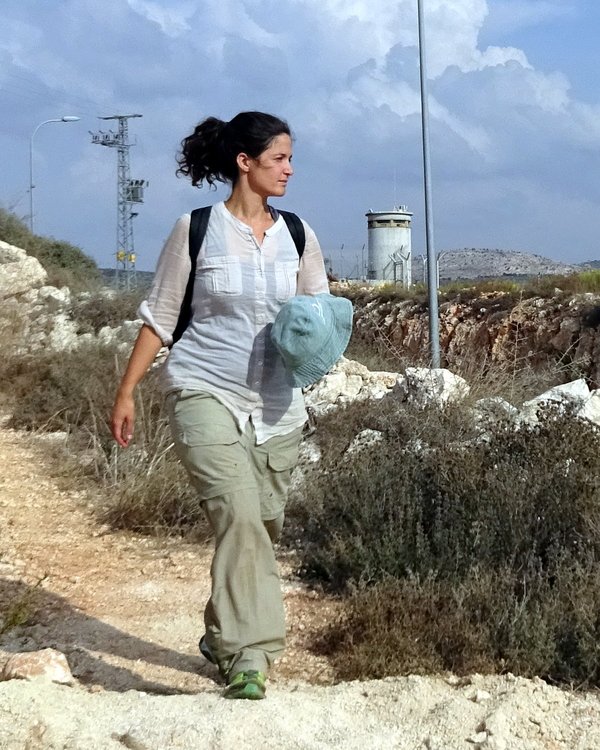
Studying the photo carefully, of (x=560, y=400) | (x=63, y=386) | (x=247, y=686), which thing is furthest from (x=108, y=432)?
(x=247, y=686)

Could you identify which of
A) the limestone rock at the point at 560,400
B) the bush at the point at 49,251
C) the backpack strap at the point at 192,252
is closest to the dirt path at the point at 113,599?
the backpack strap at the point at 192,252

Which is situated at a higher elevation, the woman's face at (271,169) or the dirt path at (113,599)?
the woman's face at (271,169)

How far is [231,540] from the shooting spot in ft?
10.7

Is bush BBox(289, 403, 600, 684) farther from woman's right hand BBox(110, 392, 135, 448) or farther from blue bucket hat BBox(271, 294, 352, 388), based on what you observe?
woman's right hand BBox(110, 392, 135, 448)

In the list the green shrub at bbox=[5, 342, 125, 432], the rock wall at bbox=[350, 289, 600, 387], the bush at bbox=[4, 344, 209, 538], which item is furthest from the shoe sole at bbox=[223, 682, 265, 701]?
the rock wall at bbox=[350, 289, 600, 387]

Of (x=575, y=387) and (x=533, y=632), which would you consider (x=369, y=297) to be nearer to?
(x=575, y=387)

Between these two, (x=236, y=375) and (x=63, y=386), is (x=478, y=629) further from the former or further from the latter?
(x=63, y=386)

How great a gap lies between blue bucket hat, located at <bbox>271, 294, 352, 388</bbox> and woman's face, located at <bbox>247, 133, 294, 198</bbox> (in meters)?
0.40

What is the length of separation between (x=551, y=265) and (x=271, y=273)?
49.4m

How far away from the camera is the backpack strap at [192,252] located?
134 inches

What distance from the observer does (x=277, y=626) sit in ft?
11.0

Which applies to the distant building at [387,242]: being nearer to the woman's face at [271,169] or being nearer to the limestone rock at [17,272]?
the limestone rock at [17,272]

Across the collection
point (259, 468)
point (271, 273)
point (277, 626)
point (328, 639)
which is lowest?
point (328, 639)

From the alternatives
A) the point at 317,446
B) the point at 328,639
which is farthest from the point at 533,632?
the point at 317,446
